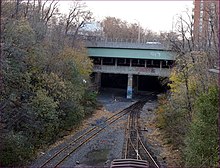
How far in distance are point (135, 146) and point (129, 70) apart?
23.5 m

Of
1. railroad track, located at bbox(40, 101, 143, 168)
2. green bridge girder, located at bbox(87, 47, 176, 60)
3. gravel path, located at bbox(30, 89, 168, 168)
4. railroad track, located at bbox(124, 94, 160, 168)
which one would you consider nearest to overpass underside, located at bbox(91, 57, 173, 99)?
green bridge girder, located at bbox(87, 47, 176, 60)

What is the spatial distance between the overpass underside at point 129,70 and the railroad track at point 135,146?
15.2 m

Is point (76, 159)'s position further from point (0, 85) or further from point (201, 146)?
point (201, 146)

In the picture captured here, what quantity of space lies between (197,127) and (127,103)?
24.9m

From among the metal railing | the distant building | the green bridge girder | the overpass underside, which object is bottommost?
the overpass underside

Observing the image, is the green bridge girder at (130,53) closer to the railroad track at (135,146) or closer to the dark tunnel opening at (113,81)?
the dark tunnel opening at (113,81)

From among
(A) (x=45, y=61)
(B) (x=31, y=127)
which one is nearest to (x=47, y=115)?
(B) (x=31, y=127)

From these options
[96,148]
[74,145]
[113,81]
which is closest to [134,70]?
[113,81]

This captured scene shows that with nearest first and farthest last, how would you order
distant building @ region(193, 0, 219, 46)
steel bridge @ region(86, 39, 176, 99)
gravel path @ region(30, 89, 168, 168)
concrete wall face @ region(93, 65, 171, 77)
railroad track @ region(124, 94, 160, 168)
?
gravel path @ region(30, 89, 168, 168) → railroad track @ region(124, 94, 160, 168) → distant building @ region(193, 0, 219, 46) → steel bridge @ region(86, 39, 176, 99) → concrete wall face @ region(93, 65, 171, 77)

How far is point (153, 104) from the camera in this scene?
37.3m

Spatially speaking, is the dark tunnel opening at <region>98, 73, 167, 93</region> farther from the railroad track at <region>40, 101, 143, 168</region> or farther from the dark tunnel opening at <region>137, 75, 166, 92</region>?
the railroad track at <region>40, 101, 143, 168</region>

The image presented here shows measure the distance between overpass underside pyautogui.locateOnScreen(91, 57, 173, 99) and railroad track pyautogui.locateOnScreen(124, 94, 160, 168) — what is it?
50.0ft

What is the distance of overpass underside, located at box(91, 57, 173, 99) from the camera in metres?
41.8

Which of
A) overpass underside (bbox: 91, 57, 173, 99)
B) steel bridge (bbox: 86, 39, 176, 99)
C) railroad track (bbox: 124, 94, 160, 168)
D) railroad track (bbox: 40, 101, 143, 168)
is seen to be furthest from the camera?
overpass underside (bbox: 91, 57, 173, 99)
